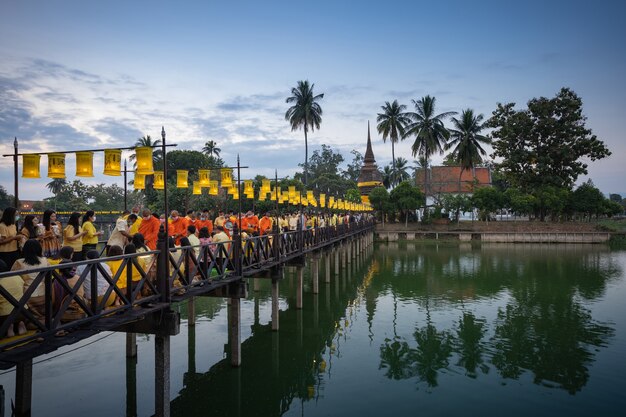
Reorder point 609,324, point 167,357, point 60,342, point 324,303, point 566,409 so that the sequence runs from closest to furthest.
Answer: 1. point 60,342
2. point 167,357
3. point 566,409
4. point 609,324
5. point 324,303

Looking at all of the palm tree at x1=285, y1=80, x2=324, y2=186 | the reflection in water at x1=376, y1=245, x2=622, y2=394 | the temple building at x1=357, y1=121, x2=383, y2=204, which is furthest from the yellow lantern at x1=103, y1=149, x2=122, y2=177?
the temple building at x1=357, y1=121, x2=383, y2=204

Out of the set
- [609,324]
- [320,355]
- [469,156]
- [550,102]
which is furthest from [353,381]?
[550,102]

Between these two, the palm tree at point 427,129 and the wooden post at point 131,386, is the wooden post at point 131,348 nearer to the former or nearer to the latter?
A: the wooden post at point 131,386

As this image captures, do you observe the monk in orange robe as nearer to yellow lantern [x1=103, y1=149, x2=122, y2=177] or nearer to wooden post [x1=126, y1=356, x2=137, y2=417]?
yellow lantern [x1=103, y1=149, x2=122, y2=177]

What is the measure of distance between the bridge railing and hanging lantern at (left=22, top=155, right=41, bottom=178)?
3.29m

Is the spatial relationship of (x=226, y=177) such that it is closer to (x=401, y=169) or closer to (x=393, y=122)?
(x=393, y=122)

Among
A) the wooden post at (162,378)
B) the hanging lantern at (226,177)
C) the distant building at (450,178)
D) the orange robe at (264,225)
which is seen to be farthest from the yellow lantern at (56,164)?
the distant building at (450,178)

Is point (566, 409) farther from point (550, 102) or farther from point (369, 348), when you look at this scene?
point (550, 102)

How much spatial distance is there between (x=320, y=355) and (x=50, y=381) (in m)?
7.67

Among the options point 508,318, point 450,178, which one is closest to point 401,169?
point 450,178

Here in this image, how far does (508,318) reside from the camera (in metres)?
18.5

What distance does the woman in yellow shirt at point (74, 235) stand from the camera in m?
9.46

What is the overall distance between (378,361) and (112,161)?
9.63 m

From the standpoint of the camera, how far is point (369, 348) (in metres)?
14.8
